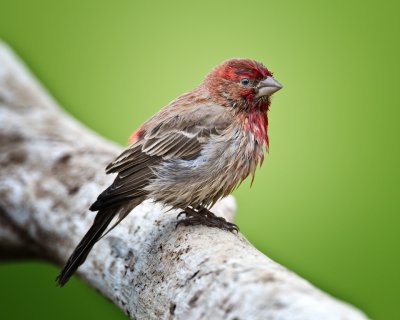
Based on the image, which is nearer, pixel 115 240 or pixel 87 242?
A: pixel 87 242

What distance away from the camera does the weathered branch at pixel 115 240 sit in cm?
276

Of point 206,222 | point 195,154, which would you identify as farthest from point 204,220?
point 195,154

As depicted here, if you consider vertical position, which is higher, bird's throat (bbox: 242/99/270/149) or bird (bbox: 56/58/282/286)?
bird's throat (bbox: 242/99/270/149)

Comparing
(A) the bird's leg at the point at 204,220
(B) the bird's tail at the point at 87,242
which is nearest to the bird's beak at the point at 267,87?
(A) the bird's leg at the point at 204,220

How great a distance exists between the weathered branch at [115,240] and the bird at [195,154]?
21 cm

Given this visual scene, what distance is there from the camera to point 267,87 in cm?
432

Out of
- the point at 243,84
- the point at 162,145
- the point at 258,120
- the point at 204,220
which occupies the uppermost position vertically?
the point at 243,84

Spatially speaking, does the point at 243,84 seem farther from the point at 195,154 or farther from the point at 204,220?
the point at 204,220

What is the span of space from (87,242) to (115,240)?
11.5 inches

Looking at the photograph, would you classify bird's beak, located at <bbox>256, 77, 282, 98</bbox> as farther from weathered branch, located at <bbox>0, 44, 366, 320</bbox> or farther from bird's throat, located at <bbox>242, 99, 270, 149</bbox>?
weathered branch, located at <bbox>0, 44, 366, 320</bbox>

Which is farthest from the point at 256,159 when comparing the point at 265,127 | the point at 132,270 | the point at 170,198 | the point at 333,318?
the point at 333,318

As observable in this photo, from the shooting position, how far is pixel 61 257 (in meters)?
5.00

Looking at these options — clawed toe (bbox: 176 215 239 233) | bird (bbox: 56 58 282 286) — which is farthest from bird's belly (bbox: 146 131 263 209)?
clawed toe (bbox: 176 215 239 233)

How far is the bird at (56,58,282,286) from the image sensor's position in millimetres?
4023
